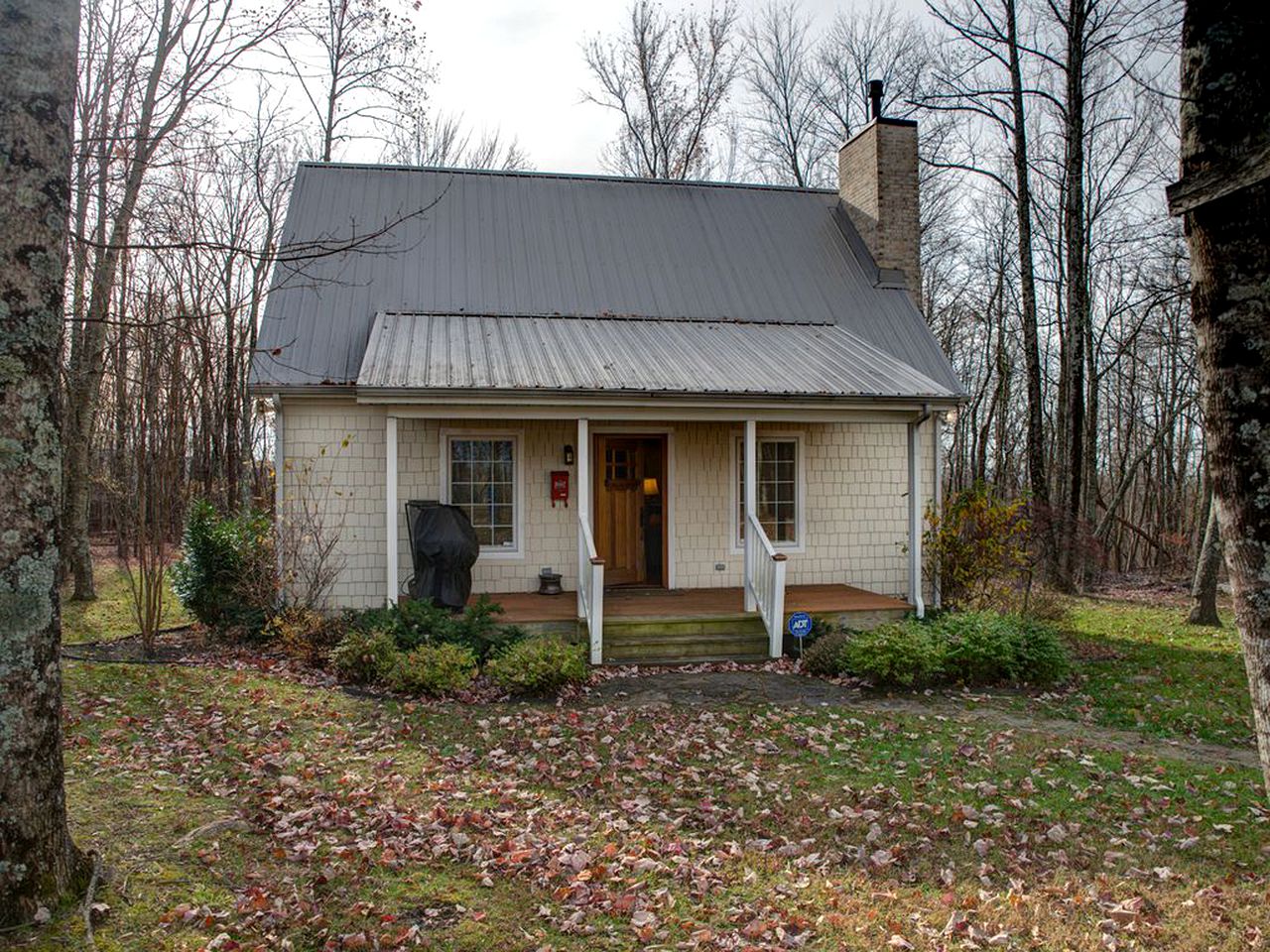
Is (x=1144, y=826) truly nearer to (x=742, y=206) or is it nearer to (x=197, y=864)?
(x=197, y=864)

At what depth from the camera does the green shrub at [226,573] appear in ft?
31.9

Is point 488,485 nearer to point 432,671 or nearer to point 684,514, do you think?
point 684,514

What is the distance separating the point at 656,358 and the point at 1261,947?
8090mm

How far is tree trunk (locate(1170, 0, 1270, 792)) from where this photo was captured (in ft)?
9.45

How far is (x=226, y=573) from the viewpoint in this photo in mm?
10148

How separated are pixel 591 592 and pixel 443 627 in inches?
60.0

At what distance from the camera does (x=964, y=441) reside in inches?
1136

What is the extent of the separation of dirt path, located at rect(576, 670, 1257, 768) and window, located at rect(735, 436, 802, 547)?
302cm

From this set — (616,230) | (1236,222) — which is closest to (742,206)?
(616,230)

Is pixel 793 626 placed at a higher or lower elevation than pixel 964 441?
lower

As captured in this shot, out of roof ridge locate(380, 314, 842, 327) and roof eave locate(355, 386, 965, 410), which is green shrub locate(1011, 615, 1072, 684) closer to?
roof eave locate(355, 386, 965, 410)

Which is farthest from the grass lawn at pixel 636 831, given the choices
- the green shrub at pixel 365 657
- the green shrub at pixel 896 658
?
the green shrub at pixel 896 658

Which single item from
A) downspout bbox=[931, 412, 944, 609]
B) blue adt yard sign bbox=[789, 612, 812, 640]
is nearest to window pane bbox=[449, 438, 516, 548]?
blue adt yard sign bbox=[789, 612, 812, 640]

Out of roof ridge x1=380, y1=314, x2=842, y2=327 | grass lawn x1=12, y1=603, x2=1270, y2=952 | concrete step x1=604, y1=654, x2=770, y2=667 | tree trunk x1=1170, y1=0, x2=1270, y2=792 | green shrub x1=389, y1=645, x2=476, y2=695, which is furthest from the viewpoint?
roof ridge x1=380, y1=314, x2=842, y2=327
